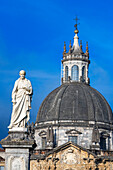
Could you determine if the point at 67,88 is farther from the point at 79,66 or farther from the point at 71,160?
the point at 71,160

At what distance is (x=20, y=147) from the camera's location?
21.9 meters

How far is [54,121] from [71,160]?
757cm

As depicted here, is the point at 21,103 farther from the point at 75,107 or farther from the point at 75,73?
the point at 75,73

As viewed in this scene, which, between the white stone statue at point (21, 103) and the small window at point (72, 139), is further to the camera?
the small window at point (72, 139)

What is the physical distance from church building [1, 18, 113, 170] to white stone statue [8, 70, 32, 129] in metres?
68.8

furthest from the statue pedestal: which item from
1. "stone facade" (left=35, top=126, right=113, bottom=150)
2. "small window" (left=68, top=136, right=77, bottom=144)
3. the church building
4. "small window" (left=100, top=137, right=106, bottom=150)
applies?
"small window" (left=100, top=137, right=106, bottom=150)

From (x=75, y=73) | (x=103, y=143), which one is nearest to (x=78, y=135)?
(x=103, y=143)

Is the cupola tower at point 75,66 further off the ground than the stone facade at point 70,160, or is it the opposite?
the cupola tower at point 75,66

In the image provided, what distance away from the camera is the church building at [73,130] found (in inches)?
3612

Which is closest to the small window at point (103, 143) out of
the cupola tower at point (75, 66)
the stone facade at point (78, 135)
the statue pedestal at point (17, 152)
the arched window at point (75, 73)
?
the stone facade at point (78, 135)

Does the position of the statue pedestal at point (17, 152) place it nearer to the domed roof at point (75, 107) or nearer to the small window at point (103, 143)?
the domed roof at point (75, 107)

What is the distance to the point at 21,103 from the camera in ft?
74.5

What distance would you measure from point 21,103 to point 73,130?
7303 cm

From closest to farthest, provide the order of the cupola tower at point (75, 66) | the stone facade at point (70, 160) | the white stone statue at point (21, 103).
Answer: the white stone statue at point (21, 103) → the stone facade at point (70, 160) → the cupola tower at point (75, 66)
